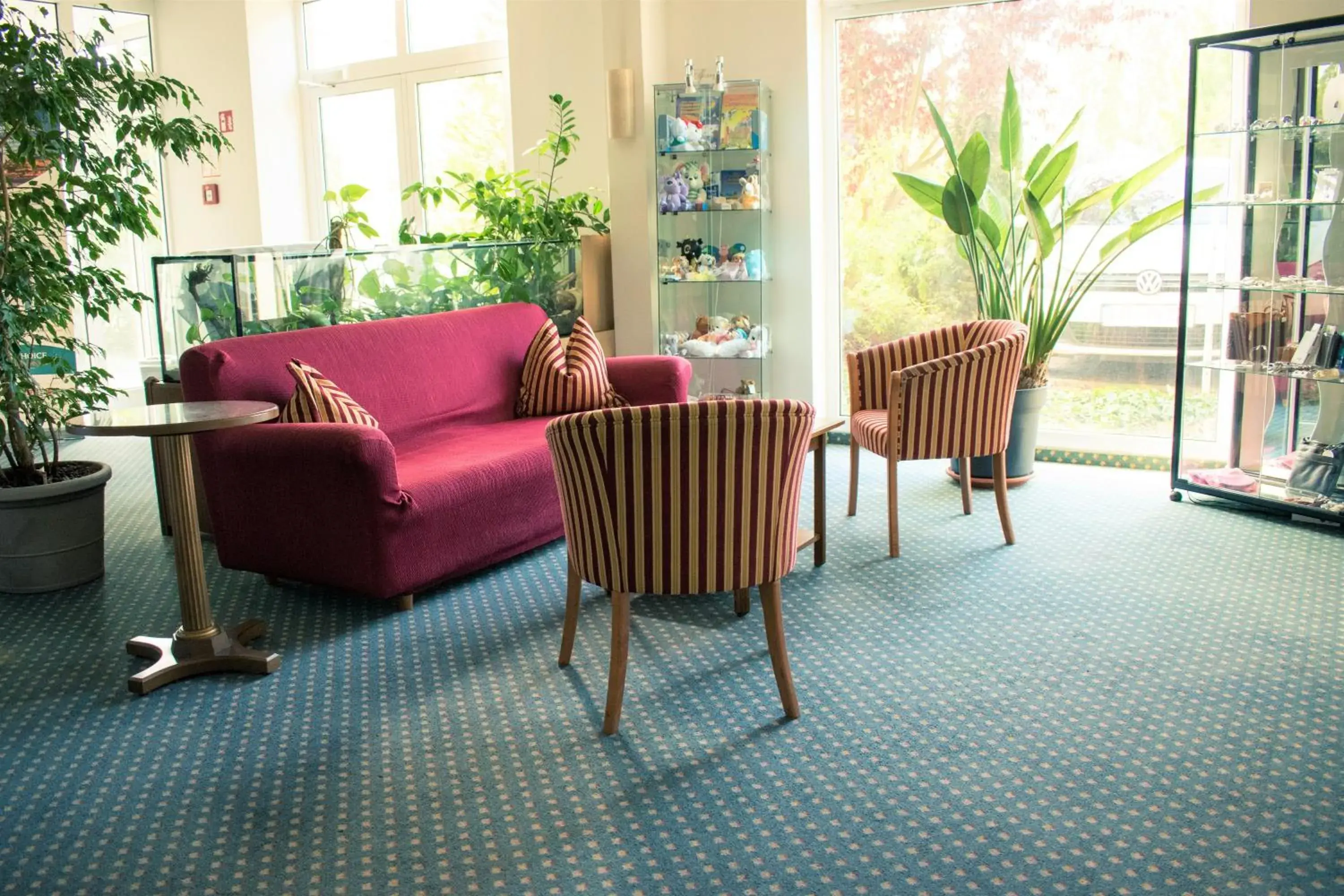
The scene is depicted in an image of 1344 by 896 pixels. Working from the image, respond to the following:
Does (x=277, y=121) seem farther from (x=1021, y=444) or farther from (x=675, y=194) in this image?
(x=1021, y=444)

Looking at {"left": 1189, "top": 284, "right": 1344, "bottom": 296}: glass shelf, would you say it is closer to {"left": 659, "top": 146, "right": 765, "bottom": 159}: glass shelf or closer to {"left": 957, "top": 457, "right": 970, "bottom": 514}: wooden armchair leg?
{"left": 957, "top": 457, "right": 970, "bottom": 514}: wooden armchair leg

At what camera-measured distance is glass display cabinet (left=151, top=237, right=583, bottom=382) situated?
426 centimetres

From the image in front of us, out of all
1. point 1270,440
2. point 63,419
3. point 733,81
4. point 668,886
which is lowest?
point 668,886

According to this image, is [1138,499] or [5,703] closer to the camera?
[5,703]

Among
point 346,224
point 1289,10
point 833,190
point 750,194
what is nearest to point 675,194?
point 750,194

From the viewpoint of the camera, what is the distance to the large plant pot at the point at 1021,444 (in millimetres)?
5098

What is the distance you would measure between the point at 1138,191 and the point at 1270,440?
1.29 m

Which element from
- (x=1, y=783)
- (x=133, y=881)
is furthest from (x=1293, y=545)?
(x=1, y=783)

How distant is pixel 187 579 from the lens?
10.6 ft

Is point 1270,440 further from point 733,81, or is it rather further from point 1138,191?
point 733,81

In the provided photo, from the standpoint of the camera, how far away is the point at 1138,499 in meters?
4.88

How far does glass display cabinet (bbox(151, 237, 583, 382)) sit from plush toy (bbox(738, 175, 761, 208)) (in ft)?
3.41

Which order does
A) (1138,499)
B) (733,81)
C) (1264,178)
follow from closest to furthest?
(1264,178)
(1138,499)
(733,81)

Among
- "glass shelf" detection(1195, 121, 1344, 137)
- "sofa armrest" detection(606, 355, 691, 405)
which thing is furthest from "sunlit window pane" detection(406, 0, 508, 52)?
"glass shelf" detection(1195, 121, 1344, 137)
